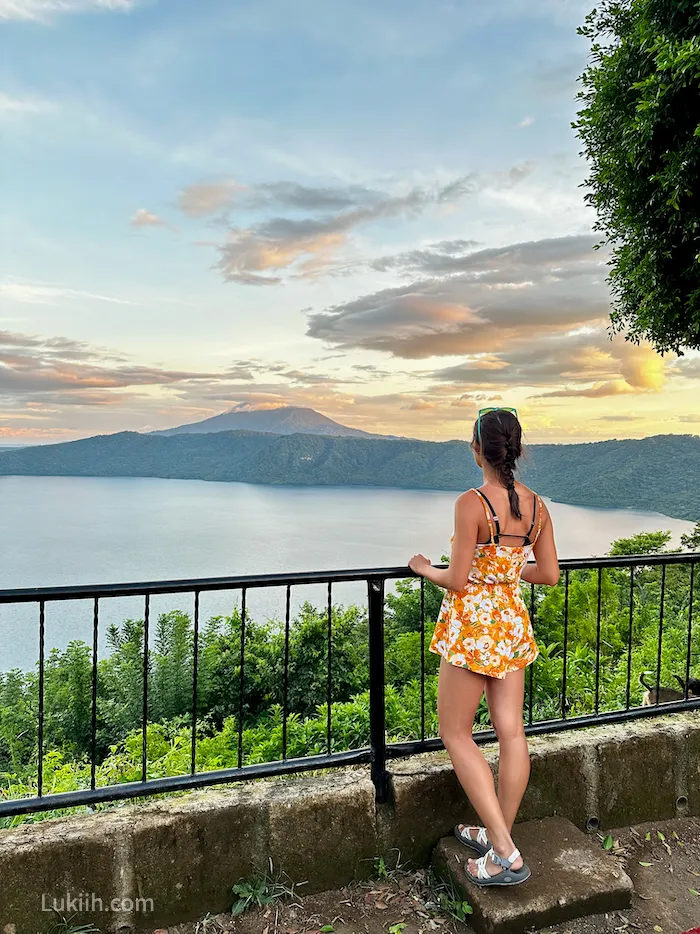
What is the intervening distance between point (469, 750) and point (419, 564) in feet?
2.44

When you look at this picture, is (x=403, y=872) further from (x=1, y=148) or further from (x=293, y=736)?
(x=1, y=148)

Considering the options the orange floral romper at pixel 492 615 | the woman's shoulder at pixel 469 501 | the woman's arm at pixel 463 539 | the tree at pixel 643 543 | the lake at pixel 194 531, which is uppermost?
the woman's shoulder at pixel 469 501

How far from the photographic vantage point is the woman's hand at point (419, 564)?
251 cm

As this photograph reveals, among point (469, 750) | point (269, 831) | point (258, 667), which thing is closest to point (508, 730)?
point (469, 750)

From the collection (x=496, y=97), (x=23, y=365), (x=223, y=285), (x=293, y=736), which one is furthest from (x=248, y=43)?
(x=23, y=365)

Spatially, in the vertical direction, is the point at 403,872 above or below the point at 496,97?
below

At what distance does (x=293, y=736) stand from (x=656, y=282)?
Answer: 5.17 metres

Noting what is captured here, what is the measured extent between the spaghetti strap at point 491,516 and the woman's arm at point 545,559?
25 centimetres

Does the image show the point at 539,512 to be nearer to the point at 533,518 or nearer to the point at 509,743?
the point at 533,518

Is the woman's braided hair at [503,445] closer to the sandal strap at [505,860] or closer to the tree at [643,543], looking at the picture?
the sandal strap at [505,860]

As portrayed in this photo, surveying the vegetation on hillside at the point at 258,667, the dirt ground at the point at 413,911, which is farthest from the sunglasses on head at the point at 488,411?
the vegetation on hillside at the point at 258,667

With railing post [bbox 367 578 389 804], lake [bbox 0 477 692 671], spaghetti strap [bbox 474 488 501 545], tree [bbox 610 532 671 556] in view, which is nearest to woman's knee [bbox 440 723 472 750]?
railing post [bbox 367 578 389 804]

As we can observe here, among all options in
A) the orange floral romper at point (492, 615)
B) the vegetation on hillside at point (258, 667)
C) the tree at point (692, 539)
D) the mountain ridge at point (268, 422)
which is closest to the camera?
the orange floral romper at point (492, 615)

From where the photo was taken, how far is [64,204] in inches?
671
